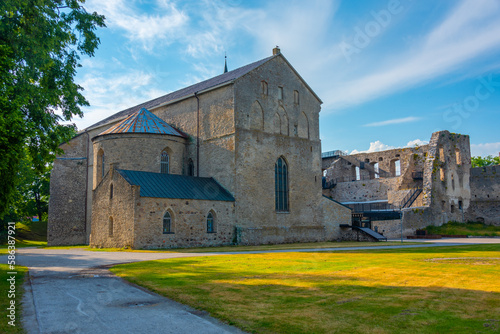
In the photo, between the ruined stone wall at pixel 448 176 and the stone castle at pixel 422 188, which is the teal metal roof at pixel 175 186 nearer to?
the stone castle at pixel 422 188

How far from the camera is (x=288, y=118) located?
3606cm

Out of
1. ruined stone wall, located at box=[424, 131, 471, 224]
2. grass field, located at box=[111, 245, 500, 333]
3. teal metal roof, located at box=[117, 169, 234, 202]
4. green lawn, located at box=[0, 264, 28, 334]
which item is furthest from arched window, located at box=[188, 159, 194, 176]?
ruined stone wall, located at box=[424, 131, 471, 224]

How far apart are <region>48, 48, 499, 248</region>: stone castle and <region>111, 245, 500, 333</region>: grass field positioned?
1431 cm

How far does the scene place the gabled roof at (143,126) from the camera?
3219 centimetres

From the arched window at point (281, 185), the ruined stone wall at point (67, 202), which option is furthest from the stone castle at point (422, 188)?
the ruined stone wall at point (67, 202)

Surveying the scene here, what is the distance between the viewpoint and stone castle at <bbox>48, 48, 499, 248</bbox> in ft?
89.8

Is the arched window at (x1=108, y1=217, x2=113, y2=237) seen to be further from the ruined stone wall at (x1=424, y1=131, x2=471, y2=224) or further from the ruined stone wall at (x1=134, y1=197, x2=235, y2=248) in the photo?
the ruined stone wall at (x1=424, y1=131, x2=471, y2=224)

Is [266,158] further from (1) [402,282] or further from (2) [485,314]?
(2) [485,314]

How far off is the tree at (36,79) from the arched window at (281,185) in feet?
65.4

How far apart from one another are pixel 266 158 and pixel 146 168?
960 centimetres

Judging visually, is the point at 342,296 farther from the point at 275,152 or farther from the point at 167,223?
the point at 275,152

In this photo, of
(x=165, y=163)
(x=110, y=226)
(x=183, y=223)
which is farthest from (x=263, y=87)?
Answer: (x=110, y=226)

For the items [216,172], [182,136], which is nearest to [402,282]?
[216,172]

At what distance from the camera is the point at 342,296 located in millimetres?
8297
